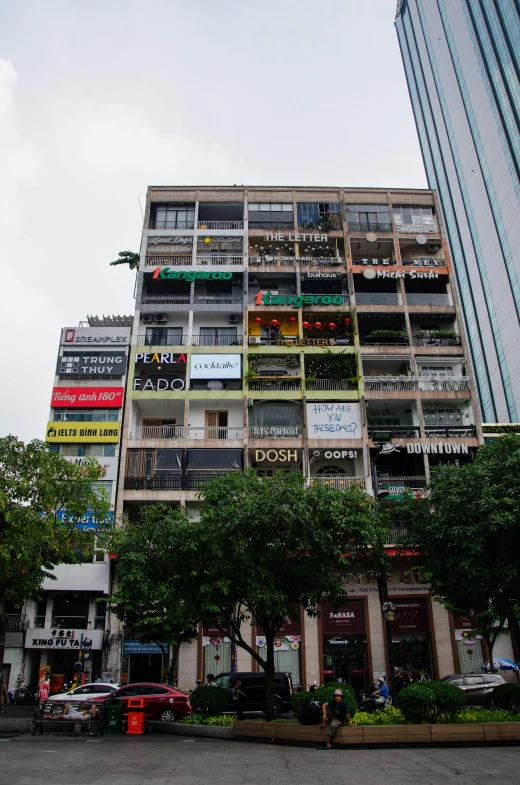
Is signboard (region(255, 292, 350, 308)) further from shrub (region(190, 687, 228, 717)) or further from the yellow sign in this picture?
shrub (region(190, 687, 228, 717))

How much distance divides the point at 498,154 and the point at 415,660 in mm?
67074

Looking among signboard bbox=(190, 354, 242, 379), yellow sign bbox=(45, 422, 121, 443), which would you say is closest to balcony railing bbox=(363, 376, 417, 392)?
signboard bbox=(190, 354, 242, 379)

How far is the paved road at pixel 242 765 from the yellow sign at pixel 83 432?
66.3ft

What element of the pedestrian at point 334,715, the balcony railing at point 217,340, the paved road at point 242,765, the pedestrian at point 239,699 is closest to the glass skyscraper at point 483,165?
the balcony railing at point 217,340

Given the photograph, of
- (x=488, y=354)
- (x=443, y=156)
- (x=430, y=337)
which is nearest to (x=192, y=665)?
(x=430, y=337)

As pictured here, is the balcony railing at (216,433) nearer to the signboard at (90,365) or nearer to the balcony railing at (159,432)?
the balcony railing at (159,432)

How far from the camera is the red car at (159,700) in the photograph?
2066 centimetres

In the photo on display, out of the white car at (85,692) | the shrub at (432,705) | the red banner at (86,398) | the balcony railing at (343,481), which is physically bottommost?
the shrub at (432,705)

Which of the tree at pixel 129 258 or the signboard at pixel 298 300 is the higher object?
the tree at pixel 129 258

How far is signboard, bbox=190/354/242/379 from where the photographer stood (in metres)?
36.2

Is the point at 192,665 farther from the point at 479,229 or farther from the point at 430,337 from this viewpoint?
the point at 479,229

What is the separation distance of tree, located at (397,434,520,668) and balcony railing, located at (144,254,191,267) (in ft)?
78.2

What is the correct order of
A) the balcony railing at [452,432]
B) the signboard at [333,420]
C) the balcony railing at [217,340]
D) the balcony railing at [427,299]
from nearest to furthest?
the signboard at [333,420] → the balcony railing at [452,432] → the balcony railing at [217,340] → the balcony railing at [427,299]

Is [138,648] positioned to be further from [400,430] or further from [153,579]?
[400,430]
